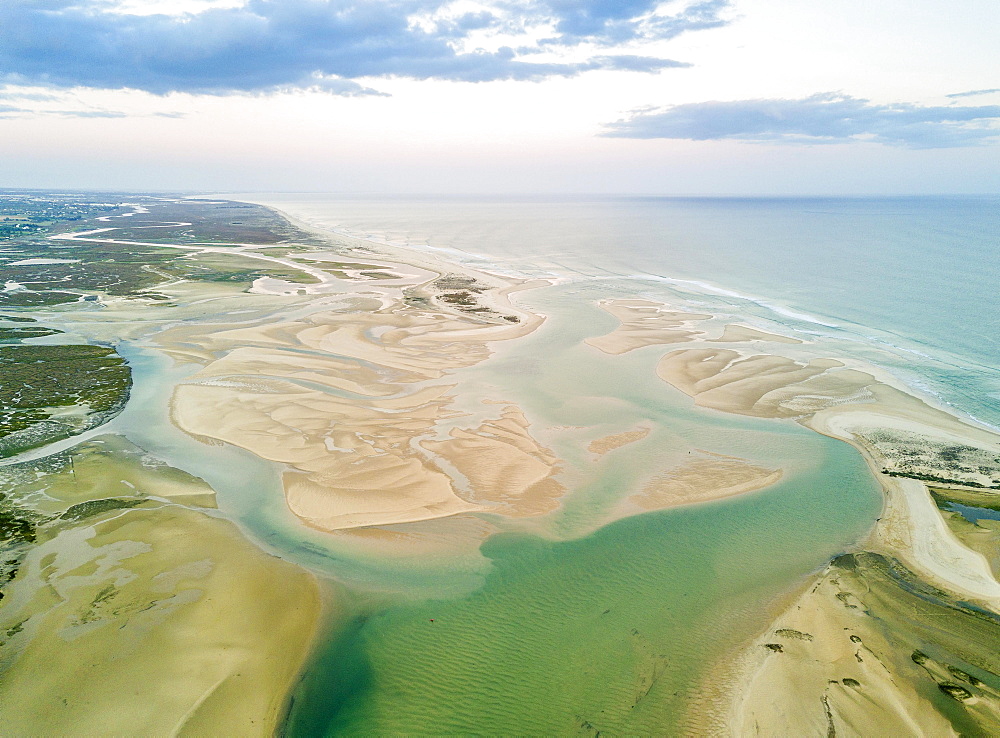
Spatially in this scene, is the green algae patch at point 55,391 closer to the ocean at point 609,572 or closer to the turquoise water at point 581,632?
the ocean at point 609,572

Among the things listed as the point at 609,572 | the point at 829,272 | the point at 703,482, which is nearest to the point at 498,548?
the point at 609,572

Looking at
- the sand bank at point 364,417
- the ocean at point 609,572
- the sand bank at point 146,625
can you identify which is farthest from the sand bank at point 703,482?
the sand bank at point 146,625

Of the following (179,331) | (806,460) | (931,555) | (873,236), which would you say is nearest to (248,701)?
(931,555)

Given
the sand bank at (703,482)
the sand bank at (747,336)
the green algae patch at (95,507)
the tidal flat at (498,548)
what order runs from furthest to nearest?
the sand bank at (747,336) < the sand bank at (703,482) < the green algae patch at (95,507) < the tidal flat at (498,548)

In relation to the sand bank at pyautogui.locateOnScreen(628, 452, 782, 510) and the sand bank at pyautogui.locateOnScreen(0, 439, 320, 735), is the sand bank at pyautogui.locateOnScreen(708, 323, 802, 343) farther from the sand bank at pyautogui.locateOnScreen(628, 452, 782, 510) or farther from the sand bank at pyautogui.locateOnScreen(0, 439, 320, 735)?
the sand bank at pyautogui.locateOnScreen(0, 439, 320, 735)

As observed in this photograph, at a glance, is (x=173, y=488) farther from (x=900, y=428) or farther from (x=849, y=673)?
(x=900, y=428)

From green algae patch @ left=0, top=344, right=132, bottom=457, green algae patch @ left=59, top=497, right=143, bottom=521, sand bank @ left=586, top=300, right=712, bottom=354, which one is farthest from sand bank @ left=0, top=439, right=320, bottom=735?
sand bank @ left=586, top=300, right=712, bottom=354
